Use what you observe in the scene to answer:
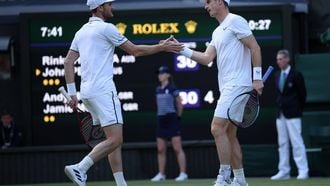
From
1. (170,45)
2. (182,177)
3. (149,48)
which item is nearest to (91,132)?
(149,48)

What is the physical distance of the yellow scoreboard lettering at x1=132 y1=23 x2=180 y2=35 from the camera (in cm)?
1666

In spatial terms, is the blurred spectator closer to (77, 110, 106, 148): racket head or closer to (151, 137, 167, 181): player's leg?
(151, 137, 167, 181): player's leg

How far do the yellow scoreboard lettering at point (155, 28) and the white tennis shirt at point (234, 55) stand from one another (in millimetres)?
6274

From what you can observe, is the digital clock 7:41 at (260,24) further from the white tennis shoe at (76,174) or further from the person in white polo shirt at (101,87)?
the white tennis shoe at (76,174)

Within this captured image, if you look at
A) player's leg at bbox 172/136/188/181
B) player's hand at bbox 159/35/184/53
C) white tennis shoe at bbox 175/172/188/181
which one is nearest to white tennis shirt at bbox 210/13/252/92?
player's hand at bbox 159/35/184/53

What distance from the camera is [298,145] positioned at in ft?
51.0

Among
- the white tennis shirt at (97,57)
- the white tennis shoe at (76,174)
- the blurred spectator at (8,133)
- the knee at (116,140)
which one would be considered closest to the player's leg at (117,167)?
the knee at (116,140)

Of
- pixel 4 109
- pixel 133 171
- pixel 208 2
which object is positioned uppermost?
pixel 208 2

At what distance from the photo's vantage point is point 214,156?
16453mm

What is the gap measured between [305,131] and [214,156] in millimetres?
1538

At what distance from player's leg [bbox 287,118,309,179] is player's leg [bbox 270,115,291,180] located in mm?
135

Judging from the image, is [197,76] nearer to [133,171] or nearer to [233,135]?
[133,171]

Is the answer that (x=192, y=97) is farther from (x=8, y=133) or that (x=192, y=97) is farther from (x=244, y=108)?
(x=244, y=108)

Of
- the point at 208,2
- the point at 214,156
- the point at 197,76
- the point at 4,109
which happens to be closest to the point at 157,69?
the point at 197,76
